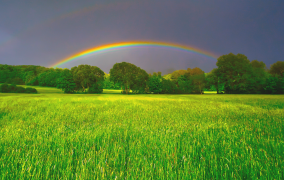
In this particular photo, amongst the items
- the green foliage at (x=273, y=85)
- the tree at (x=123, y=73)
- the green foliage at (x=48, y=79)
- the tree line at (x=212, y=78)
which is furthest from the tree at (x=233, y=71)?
the green foliage at (x=48, y=79)

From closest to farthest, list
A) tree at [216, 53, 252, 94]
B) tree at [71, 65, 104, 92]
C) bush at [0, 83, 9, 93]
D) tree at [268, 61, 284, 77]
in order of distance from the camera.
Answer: bush at [0, 83, 9, 93] < tree at [216, 53, 252, 94] < tree at [71, 65, 104, 92] < tree at [268, 61, 284, 77]

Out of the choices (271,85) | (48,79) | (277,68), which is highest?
(277,68)

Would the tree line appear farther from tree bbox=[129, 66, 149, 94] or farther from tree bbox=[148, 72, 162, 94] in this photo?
tree bbox=[148, 72, 162, 94]

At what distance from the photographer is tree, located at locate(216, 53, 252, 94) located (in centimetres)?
3912

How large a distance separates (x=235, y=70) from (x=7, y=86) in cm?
6504

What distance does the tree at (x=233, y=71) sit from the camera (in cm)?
3912

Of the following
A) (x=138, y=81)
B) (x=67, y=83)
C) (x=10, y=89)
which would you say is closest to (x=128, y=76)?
(x=138, y=81)

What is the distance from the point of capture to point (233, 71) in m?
40.5

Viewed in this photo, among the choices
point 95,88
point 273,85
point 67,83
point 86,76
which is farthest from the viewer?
point 95,88

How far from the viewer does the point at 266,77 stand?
4147 cm

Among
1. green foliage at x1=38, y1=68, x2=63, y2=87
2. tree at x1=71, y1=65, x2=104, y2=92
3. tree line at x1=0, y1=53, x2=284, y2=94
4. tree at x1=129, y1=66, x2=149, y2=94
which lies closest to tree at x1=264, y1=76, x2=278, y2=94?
tree line at x1=0, y1=53, x2=284, y2=94

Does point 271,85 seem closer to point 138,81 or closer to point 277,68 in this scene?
point 277,68

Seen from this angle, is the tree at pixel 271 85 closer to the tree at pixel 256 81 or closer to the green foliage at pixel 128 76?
the tree at pixel 256 81

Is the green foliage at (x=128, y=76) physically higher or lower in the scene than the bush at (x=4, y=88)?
higher
